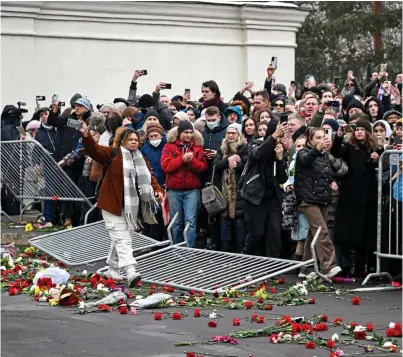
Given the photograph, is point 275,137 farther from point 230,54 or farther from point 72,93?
point 230,54

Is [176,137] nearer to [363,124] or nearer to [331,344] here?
[363,124]

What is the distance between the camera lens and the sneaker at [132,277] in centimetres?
1359

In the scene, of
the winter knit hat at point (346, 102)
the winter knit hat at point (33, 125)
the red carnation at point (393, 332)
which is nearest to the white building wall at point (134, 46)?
the winter knit hat at point (33, 125)

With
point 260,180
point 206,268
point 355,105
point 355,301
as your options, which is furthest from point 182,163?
point 355,301

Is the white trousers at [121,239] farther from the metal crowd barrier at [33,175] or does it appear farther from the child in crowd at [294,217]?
the metal crowd barrier at [33,175]

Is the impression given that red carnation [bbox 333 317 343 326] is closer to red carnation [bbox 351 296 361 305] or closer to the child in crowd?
red carnation [bbox 351 296 361 305]

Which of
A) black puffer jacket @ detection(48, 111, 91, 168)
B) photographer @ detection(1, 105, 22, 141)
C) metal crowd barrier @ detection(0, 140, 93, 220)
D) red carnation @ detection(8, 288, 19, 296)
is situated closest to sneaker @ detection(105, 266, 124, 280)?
red carnation @ detection(8, 288, 19, 296)

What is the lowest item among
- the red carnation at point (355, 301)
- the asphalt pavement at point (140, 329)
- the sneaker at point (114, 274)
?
the asphalt pavement at point (140, 329)

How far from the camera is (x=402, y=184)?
527 inches

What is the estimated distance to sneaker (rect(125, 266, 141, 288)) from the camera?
13.6 m

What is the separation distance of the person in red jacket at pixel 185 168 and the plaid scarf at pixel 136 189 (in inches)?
50.7

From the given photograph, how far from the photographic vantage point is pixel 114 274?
14258 millimetres

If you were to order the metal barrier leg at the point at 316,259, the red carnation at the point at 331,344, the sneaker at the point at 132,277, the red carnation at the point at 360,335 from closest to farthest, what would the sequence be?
the red carnation at the point at 331,344 → the red carnation at the point at 360,335 → the metal barrier leg at the point at 316,259 → the sneaker at the point at 132,277

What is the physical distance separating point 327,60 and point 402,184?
2702cm
